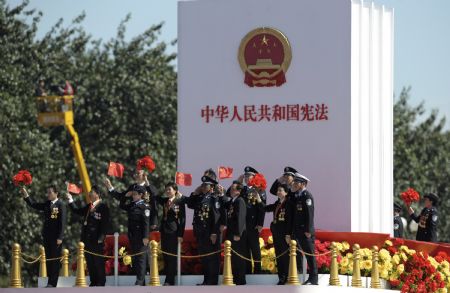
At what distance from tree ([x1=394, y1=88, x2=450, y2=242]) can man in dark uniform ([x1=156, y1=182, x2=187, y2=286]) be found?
2855 centimetres

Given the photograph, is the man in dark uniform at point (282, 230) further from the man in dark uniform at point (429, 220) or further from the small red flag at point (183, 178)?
the man in dark uniform at point (429, 220)

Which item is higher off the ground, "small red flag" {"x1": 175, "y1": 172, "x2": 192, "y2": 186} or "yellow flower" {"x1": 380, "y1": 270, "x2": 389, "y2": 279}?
"small red flag" {"x1": 175, "y1": 172, "x2": 192, "y2": 186}

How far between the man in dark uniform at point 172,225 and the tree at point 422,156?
93.7 ft

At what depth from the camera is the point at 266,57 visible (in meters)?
30.9

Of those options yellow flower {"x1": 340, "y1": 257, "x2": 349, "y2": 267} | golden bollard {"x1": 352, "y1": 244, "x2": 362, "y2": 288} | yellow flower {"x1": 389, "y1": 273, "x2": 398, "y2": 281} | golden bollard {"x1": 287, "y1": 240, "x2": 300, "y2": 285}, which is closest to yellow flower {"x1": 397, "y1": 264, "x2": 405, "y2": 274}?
yellow flower {"x1": 389, "y1": 273, "x2": 398, "y2": 281}

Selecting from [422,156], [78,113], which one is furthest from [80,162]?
[422,156]

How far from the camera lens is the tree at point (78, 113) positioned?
48.8 meters

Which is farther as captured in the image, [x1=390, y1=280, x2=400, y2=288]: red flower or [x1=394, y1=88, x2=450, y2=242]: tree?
[x1=394, y1=88, x2=450, y2=242]: tree

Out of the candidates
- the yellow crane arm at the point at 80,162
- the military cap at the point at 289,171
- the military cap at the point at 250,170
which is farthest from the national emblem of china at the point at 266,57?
the yellow crane arm at the point at 80,162

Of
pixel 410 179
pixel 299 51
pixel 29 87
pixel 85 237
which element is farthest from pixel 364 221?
pixel 410 179

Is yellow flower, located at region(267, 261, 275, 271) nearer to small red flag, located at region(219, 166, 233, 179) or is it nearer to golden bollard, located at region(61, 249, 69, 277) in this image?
small red flag, located at region(219, 166, 233, 179)

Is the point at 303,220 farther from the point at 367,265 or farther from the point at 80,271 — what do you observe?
the point at 80,271

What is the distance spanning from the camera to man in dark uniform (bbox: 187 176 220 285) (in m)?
27.6

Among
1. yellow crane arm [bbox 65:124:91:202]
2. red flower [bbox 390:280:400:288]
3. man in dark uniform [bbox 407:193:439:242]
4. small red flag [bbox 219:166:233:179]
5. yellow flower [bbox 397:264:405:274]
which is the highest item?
yellow crane arm [bbox 65:124:91:202]
